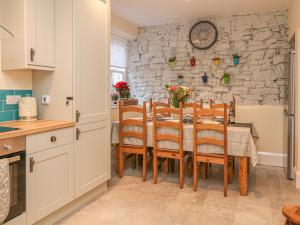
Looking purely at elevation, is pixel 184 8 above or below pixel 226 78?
above

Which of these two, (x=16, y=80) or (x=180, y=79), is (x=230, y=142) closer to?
(x=16, y=80)

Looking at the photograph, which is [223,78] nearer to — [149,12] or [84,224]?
[149,12]

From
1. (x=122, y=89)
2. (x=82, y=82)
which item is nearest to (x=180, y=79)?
(x=122, y=89)

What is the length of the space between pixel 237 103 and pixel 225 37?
128cm

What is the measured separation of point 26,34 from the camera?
2166mm

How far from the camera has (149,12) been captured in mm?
4555

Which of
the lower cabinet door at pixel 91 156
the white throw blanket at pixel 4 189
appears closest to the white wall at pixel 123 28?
the lower cabinet door at pixel 91 156

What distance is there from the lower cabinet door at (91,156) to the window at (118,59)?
241 cm

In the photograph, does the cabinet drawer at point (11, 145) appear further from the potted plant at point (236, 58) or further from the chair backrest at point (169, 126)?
the potted plant at point (236, 58)

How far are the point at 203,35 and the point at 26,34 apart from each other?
360 centimetres

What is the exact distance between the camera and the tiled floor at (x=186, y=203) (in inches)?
93.0

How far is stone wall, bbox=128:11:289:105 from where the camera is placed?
14.7 ft

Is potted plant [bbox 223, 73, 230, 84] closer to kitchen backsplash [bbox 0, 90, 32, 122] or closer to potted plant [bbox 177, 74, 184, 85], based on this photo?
potted plant [bbox 177, 74, 184, 85]

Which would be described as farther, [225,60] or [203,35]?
[203,35]
